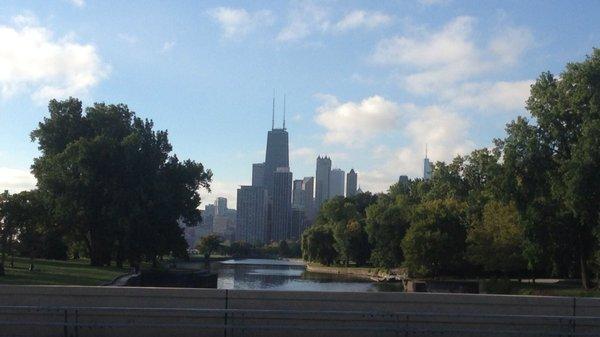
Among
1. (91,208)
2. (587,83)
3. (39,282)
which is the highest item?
(587,83)

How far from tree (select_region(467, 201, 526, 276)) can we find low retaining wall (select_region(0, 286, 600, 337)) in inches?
1772

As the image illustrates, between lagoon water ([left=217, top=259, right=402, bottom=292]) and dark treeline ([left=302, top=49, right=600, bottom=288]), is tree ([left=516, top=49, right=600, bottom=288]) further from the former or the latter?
lagoon water ([left=217, top=259, right=402, bottom=292])

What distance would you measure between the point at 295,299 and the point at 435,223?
56.0 m

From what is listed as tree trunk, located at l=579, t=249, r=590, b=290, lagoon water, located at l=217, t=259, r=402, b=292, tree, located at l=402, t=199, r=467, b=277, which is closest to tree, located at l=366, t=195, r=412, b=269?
lagoon water, located at l=217, t=259, r=402, b=292

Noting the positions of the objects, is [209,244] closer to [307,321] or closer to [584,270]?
[584,270]

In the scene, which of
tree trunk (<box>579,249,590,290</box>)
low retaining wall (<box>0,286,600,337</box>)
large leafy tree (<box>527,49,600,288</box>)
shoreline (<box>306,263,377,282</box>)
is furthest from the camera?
shoreline (<box>306,263,377,282</box>)

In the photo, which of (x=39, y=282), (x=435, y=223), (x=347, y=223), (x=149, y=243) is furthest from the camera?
(x=347, y=223)

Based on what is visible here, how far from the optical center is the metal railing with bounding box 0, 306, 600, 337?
13.4 meters

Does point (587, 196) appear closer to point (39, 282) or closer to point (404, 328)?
point (39, 282)

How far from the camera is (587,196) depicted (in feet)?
141

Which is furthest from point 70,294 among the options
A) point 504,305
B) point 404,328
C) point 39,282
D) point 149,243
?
point 149,243

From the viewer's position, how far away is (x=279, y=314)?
13.4 meters

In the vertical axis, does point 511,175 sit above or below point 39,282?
above

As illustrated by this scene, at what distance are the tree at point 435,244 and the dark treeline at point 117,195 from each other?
18925mm
